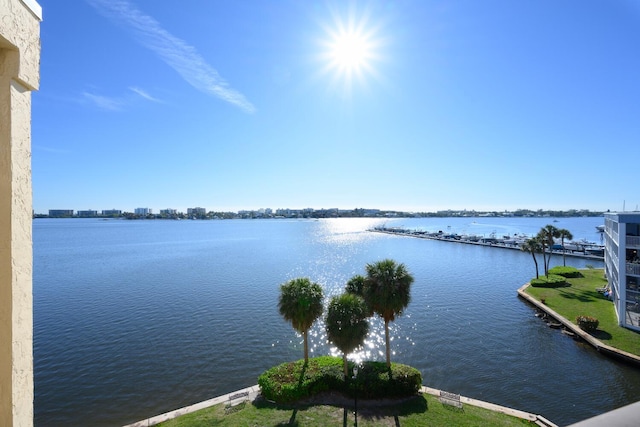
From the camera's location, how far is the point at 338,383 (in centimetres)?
1780

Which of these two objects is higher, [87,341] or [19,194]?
[19,194]

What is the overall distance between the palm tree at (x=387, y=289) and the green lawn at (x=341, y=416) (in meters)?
3.08

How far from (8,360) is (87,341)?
31525mm

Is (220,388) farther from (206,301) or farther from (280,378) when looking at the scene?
(206,301)

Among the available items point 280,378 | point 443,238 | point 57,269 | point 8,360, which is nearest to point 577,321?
point 280,378

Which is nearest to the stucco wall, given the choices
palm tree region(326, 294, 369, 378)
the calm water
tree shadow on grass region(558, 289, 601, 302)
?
palm tree region(326, 294, 369, 378)

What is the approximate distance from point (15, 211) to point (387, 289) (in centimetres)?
1704

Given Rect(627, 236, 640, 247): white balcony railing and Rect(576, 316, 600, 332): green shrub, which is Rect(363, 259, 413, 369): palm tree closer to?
Rect(576, 316, 600, 332): green shrub

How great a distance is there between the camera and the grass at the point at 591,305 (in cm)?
2483

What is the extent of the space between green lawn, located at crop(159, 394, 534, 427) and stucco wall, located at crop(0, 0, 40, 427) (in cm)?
1425

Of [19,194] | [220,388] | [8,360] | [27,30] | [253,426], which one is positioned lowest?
[220,388]

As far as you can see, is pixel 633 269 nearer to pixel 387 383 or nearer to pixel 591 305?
pixel 591 305

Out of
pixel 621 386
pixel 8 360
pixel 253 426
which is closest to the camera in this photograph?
pixel 8 360

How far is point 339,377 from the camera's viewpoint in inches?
709
